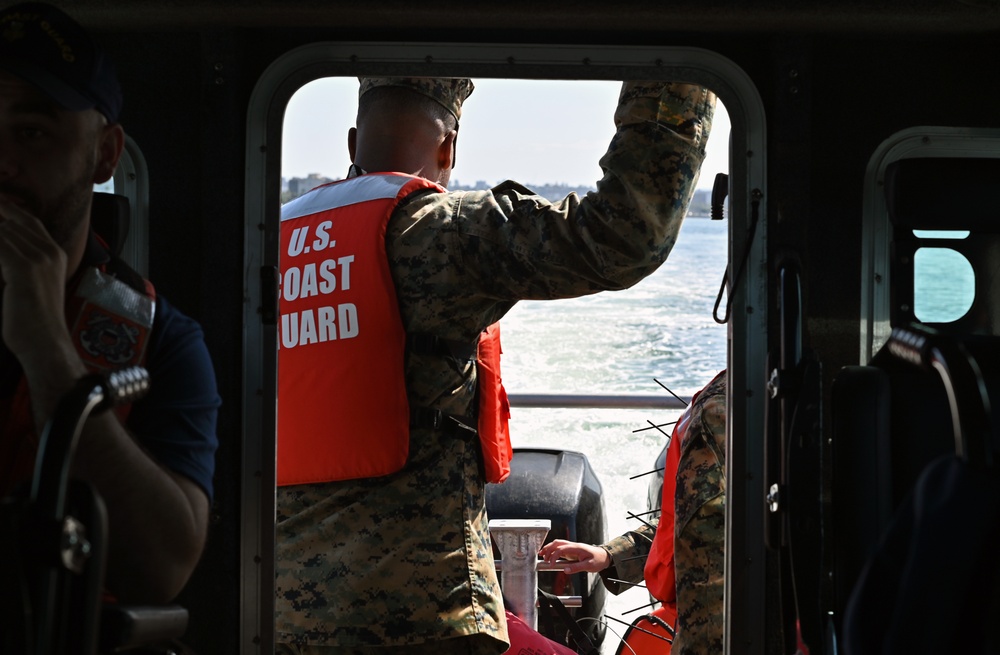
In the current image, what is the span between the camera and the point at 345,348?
2.65 m

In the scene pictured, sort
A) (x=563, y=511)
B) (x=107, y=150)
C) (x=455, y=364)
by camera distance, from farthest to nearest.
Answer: (x=563, y=511), (x=455, y=364), (x=107, y=150)

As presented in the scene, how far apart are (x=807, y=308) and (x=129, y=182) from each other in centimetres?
145

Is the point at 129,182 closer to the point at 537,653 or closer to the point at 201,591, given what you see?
the point at 201,591

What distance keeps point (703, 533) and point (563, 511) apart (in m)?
1.69

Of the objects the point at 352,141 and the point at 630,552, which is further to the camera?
the point at 630,552

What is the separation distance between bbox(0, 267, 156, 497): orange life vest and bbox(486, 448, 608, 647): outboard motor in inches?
111

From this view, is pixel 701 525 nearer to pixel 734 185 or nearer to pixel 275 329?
pixel 734 185

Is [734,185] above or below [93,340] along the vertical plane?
above

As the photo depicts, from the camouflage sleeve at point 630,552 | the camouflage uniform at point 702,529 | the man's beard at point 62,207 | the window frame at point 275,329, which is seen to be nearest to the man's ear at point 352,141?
the window frame at point 275,329

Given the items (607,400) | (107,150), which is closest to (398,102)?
(107,150)

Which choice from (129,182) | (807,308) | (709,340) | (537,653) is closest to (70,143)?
(129,182)

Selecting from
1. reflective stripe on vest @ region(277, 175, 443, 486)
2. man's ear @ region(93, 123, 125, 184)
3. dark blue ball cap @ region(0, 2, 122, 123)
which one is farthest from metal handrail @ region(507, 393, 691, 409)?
dark blue ball cap @ region(0, 2, 122, 123)

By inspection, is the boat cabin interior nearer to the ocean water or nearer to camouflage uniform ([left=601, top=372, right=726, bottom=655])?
camouflage uniform ([left=601, top=372, right=726, bottom=655])

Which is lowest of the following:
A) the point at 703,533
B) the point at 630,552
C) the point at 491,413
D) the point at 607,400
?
the point at 630,552
